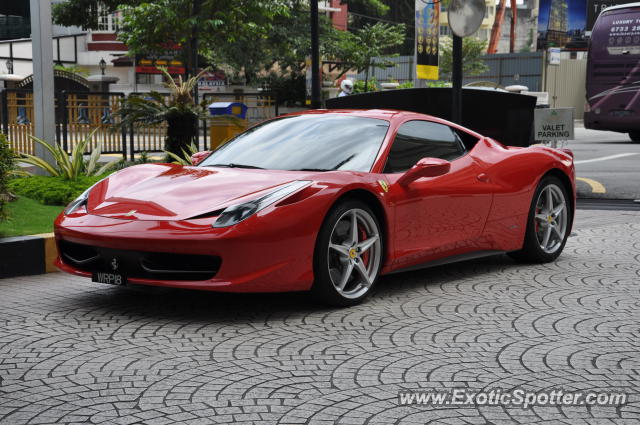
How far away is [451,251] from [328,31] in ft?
125

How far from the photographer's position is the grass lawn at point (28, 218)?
24.0ft

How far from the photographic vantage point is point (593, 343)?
15.5 feet

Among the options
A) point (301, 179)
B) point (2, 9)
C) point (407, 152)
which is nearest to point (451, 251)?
point (407, 152)

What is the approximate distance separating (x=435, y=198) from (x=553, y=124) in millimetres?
4640

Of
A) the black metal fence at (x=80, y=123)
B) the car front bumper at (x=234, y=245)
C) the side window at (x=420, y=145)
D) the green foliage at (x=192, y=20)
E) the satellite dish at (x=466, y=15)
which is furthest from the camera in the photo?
the green foliage at (x=192, y=20)

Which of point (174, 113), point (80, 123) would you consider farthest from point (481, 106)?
point (80, 123)

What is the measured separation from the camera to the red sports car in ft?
16.8

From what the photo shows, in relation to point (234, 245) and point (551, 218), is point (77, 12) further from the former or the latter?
point (234, 245)

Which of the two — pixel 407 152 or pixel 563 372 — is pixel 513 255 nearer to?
pixel 407 152

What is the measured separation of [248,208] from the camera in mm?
5145

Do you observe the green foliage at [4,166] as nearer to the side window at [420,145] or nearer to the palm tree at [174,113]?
the side window at [420,145]

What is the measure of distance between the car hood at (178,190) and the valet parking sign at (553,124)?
544 cm

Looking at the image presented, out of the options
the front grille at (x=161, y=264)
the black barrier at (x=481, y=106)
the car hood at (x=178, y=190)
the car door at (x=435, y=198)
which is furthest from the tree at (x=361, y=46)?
the front grille at (x=161, y=264)

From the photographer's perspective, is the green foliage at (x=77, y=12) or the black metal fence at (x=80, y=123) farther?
the green foliage at (x=77, y=12)
